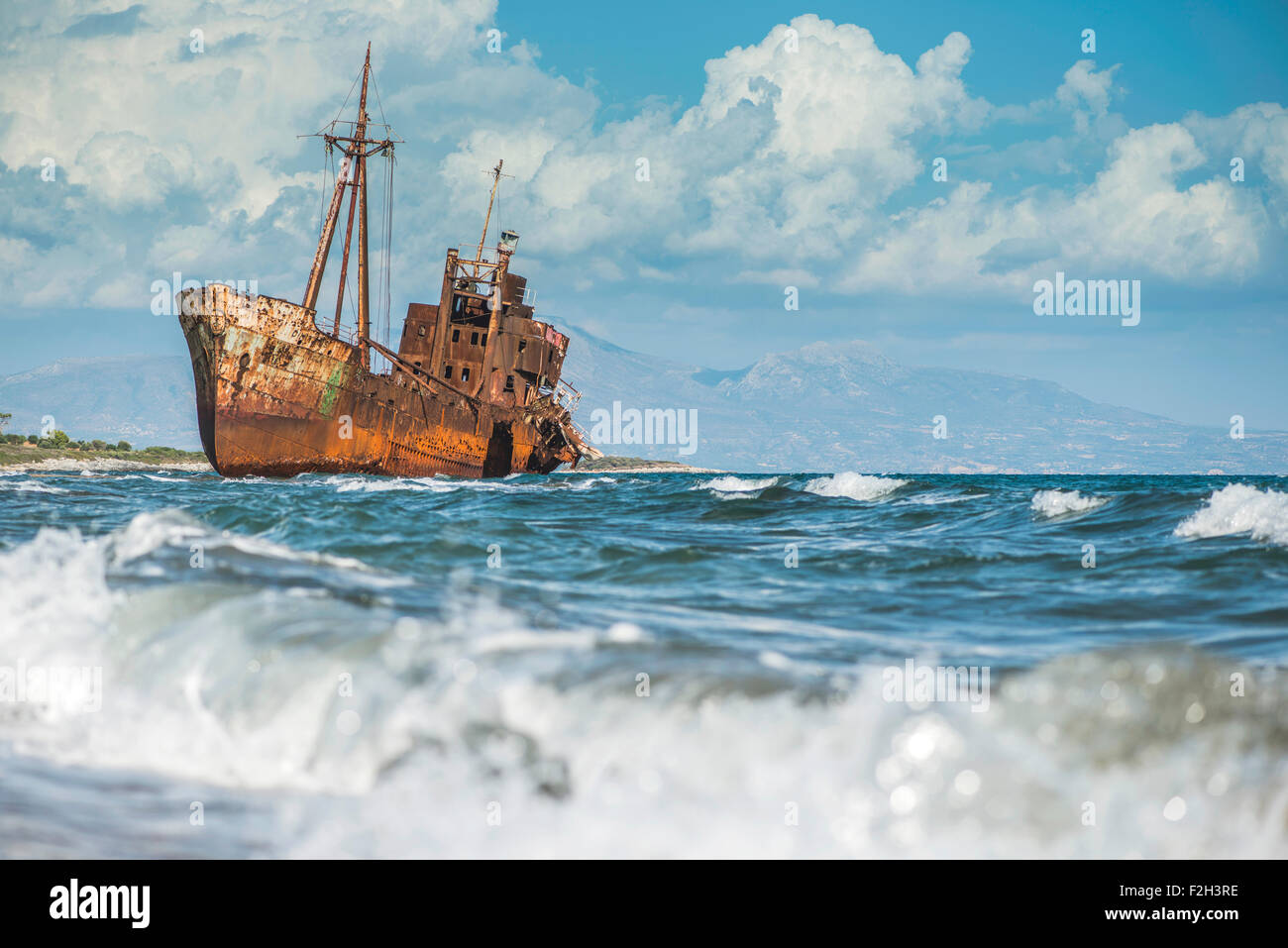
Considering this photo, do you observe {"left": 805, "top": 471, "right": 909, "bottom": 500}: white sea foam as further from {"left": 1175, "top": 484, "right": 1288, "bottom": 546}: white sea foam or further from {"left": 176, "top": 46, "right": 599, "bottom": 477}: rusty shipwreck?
{"left": 176, "top": 46, "right": 599, "bottom": 477}: rusty shipwreck

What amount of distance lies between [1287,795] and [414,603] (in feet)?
18.9

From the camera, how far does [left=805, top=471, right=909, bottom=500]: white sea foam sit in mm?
26817

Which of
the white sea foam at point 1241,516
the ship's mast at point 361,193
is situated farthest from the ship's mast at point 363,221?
the white sea foam at point 1241,516

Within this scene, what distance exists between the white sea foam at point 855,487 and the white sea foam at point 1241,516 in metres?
11.0

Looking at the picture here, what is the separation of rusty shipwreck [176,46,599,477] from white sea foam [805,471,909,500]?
843 inches

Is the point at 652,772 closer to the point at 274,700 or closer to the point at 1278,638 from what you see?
the point at 274,700

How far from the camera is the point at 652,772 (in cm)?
427

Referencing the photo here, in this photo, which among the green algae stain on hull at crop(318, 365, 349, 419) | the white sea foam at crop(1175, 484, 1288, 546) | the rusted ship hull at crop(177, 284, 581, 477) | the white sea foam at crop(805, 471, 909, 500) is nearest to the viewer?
the white sea foam at crop(1175, 484, 1288, 546)

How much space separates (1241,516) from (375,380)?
116 feet

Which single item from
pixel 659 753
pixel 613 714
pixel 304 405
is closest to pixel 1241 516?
pixel 613 714

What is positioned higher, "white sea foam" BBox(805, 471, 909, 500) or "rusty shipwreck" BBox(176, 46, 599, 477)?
"rusty shipwreck" BBox(176, 46, 599, 477)

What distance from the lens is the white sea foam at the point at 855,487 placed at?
26.8m

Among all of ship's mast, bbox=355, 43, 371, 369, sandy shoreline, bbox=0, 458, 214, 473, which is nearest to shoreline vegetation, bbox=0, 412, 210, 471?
sandy shoreline, bbox=0, 458, 214, 473

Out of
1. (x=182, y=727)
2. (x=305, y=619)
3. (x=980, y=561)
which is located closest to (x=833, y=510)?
(x=980, y=561)
